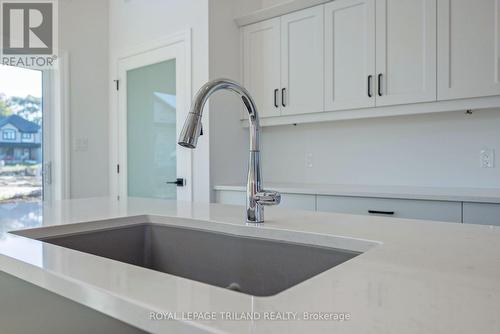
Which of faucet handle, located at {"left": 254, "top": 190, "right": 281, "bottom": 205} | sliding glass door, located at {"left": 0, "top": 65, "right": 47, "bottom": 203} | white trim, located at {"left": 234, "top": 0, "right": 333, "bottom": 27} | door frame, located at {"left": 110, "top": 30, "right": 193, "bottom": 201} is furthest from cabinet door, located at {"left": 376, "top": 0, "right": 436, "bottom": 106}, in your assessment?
sliding glass door, located at {"left": 0, "top": 65, "right": 47, "bottom": 203}

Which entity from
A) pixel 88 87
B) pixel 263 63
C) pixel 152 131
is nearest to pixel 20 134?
pixel 88 87

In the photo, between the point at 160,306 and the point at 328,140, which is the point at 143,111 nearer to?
the point at 328,140

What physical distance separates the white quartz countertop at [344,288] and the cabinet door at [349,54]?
1.85 metres

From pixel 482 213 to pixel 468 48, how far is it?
3.17 ft

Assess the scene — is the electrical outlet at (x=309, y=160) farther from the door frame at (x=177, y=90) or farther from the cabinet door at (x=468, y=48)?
the cabinet door at (x=468, y=48)

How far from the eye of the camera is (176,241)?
46.4 inches

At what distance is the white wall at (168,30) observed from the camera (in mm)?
3141

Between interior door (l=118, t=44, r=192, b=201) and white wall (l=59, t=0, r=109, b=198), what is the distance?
0.72ft

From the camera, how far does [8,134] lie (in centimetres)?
343

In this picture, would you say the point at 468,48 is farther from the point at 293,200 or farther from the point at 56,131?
the point at 56,131

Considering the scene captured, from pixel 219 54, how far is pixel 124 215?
86.8 inches

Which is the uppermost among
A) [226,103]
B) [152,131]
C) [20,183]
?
[226,103]

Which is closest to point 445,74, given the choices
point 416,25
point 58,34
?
point 416,25

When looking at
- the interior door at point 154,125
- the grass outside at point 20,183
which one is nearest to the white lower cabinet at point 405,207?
the interior door at point 154,125
